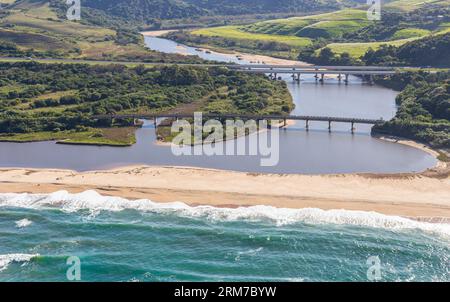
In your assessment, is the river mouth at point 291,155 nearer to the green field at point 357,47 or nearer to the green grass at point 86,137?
the green grass at point 86,137

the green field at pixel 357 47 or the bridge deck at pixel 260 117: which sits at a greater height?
the green field at pixel 357 47

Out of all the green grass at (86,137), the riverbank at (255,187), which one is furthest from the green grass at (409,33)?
the riverbank at (255,187)

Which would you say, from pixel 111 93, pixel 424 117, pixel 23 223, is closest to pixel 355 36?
pixel 424 117

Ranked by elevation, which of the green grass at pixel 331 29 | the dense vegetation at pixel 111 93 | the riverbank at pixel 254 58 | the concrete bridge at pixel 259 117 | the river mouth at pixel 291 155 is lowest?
the river mouth at pixel 291 155

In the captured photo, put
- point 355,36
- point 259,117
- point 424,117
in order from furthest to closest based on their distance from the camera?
1. point 355,36
2. point 259,117
3. point 424,117

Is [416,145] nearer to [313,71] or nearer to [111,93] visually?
[111,93]
